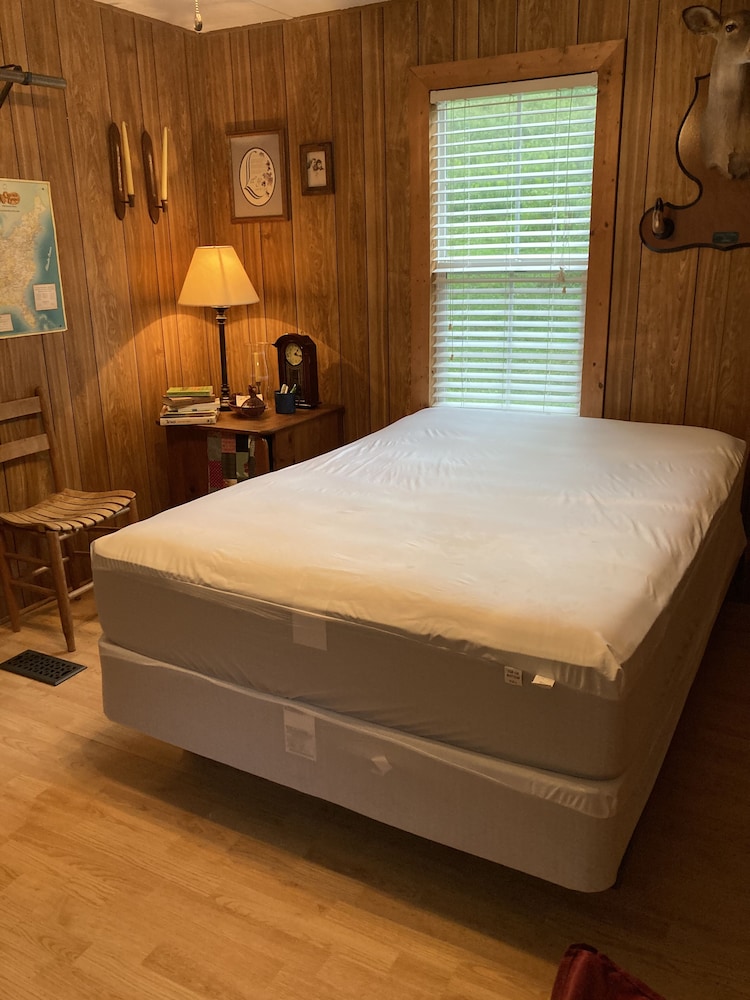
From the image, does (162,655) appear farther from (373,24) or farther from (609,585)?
(373,24)

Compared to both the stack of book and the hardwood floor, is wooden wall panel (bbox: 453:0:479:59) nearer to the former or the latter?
the stack of book

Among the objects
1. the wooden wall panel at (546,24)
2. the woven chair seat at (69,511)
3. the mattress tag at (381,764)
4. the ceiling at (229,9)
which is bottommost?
the mattress tag at (381,764)

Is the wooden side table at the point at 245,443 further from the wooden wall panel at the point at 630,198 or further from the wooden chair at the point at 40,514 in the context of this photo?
the wooden wall panel at the point at 630,198

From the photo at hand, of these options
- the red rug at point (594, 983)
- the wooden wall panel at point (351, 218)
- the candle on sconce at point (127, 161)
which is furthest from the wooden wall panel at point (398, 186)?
the red rug at point (594, 983)

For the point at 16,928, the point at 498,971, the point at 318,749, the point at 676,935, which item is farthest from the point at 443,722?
the point at 16,928

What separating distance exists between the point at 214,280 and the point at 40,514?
1.32 m

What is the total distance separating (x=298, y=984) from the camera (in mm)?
1622

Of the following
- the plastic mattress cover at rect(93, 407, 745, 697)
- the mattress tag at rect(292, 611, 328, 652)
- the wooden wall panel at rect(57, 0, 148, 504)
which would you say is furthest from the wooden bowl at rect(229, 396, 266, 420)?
the mattress tag at rect(292, 611, 328, 652)

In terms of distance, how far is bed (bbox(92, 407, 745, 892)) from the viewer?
1.58 metres

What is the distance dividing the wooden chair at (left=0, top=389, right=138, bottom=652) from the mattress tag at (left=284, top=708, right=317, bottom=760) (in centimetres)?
140

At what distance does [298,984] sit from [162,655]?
0.86 metres

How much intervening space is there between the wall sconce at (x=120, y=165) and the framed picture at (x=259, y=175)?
1.85ft

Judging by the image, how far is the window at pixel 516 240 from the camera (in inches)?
127

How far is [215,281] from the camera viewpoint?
12.1ft
